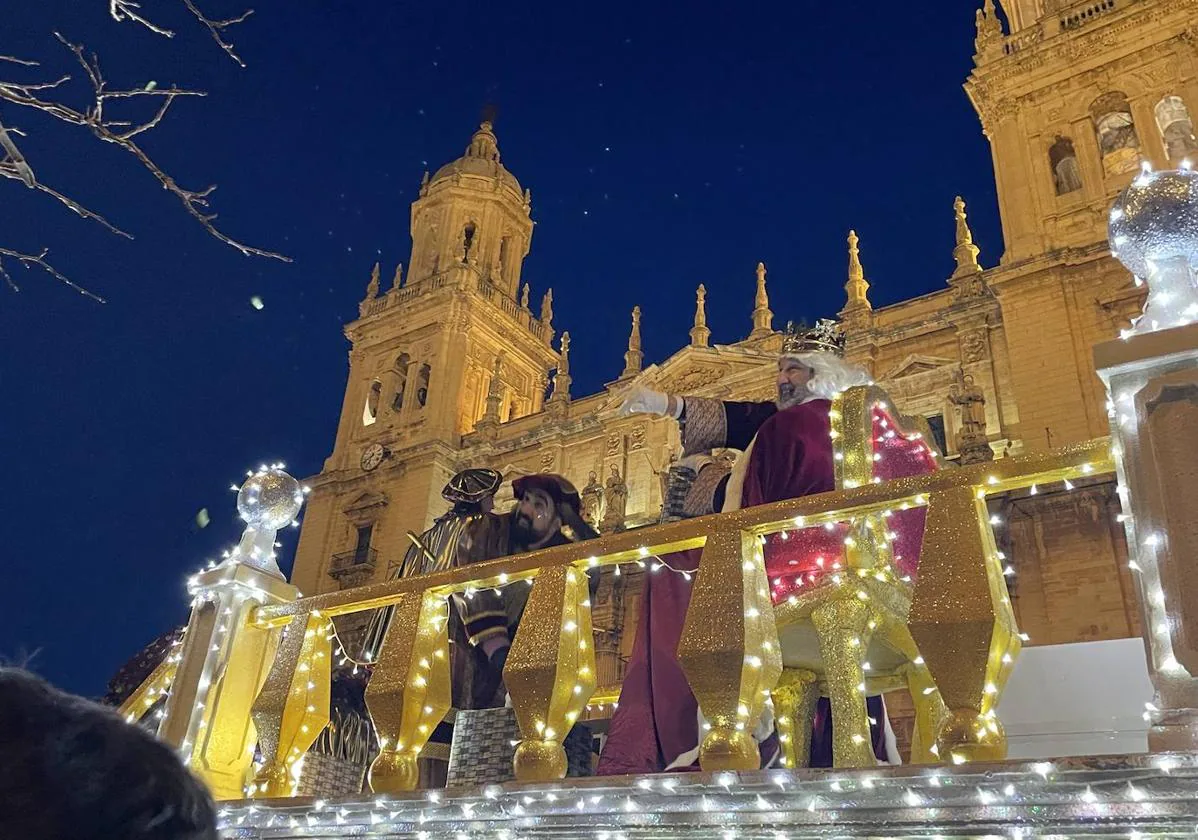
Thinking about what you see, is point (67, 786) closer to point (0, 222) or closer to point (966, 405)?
point (966, 405)

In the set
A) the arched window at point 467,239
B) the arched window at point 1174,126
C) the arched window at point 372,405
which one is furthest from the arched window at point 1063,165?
the arched window at point 372,405

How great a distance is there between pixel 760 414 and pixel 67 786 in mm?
4708

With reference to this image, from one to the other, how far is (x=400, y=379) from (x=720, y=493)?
91.1 feet

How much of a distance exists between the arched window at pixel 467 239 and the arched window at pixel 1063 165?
62.8ft

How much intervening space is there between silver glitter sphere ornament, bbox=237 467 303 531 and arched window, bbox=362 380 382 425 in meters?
26.9

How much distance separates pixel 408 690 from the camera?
3635mm

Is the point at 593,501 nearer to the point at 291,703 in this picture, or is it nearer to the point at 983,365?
the point at 983,365

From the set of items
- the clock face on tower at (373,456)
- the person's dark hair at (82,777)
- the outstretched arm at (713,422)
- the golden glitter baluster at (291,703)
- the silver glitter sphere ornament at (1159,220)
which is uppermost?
the clock face on tower at (373,456)

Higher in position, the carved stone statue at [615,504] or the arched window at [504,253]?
the arched window at [504,253]

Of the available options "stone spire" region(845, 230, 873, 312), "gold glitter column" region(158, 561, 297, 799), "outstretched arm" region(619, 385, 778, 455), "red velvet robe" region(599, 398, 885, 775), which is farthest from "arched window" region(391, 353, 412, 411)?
"red velvet robe" region(599, 398, 885, 775)

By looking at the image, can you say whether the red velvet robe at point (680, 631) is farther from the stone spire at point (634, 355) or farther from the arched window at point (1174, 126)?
the stone spire at point (634, 355)

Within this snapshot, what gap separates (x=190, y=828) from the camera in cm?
136

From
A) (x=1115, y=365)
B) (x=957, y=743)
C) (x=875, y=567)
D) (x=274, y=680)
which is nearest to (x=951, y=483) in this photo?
(x=1115, y=365)

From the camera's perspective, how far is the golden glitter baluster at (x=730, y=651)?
2.85 meters
